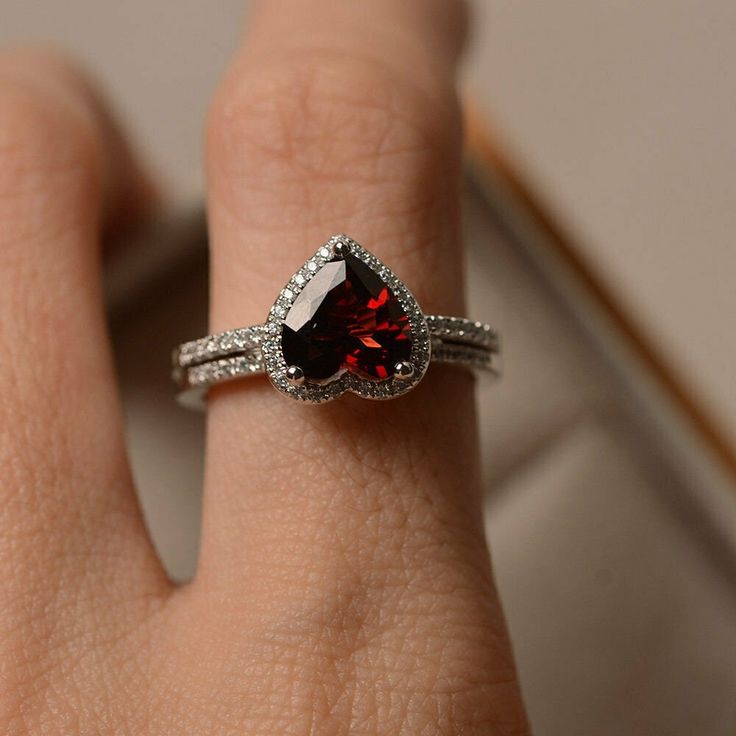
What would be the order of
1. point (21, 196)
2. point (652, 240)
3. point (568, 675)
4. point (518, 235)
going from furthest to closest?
point (652, 240) < point (518, 235) < point (568, 675) < point (21, 196)

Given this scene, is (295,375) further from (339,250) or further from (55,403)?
(55,403)

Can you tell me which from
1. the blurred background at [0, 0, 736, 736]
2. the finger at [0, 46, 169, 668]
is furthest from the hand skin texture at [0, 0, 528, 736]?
the blurred background at [0, 0, 736, 736]

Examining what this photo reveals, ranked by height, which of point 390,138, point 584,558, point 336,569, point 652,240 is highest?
point 652,240

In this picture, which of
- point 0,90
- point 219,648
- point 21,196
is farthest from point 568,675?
point 0,90

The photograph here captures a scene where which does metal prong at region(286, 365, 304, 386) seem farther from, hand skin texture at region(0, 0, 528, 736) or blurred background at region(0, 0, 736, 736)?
blurred background at region(0, 0, 736, 736)

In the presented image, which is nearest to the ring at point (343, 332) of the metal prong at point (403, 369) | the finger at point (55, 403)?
the metal prong at point (403, 369)

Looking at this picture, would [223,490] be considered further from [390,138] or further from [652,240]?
[652,240]

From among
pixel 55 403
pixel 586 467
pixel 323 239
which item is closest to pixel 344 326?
pixel 323 239
